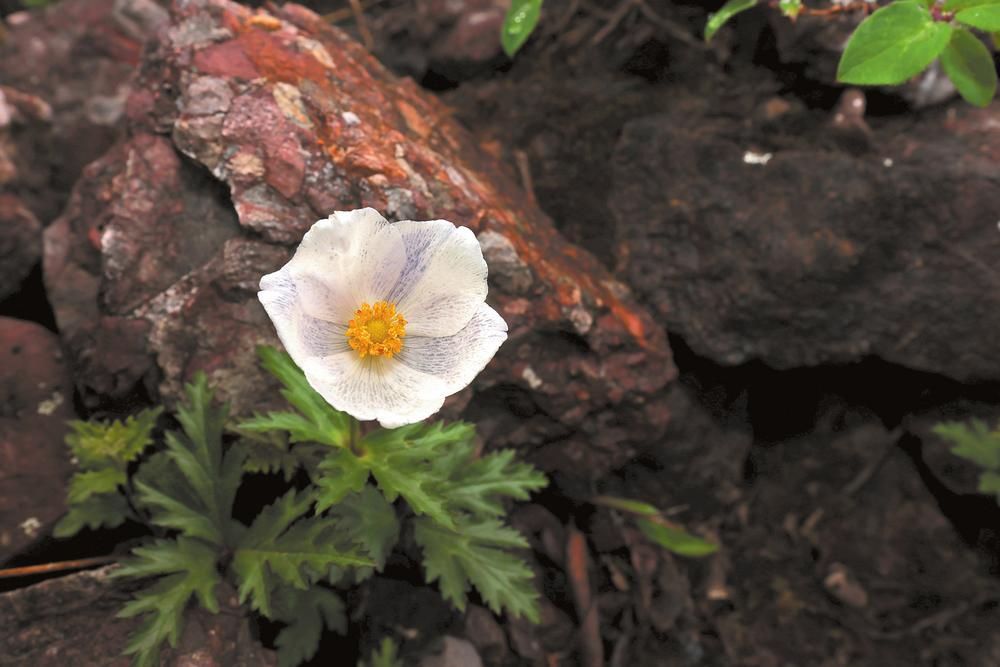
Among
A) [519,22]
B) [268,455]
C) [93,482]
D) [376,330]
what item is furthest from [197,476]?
[519,22]

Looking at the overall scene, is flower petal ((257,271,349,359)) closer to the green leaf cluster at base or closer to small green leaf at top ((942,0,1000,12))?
the green leaf cluster at base

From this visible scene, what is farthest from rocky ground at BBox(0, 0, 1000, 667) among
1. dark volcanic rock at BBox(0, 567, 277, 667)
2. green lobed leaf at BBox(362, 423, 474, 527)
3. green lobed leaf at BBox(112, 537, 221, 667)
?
green lobed leaf at BBox(362, 423, 474, 527)

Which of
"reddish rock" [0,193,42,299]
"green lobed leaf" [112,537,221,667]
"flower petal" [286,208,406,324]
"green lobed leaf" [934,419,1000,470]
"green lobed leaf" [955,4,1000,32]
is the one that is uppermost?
"green lobed leaf" [955,4,1000,32]

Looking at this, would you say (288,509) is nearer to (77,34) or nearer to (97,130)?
(97,130)

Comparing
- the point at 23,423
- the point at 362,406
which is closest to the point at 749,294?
the point at 362,406

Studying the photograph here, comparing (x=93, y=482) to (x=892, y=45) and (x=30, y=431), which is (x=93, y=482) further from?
(x=892, y=45)

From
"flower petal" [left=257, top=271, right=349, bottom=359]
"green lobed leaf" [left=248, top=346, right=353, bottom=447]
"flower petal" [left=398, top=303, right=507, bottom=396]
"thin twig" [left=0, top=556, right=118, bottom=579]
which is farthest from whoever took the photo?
"thin twig" [left=0, top=556, right=118, bottom=579]
